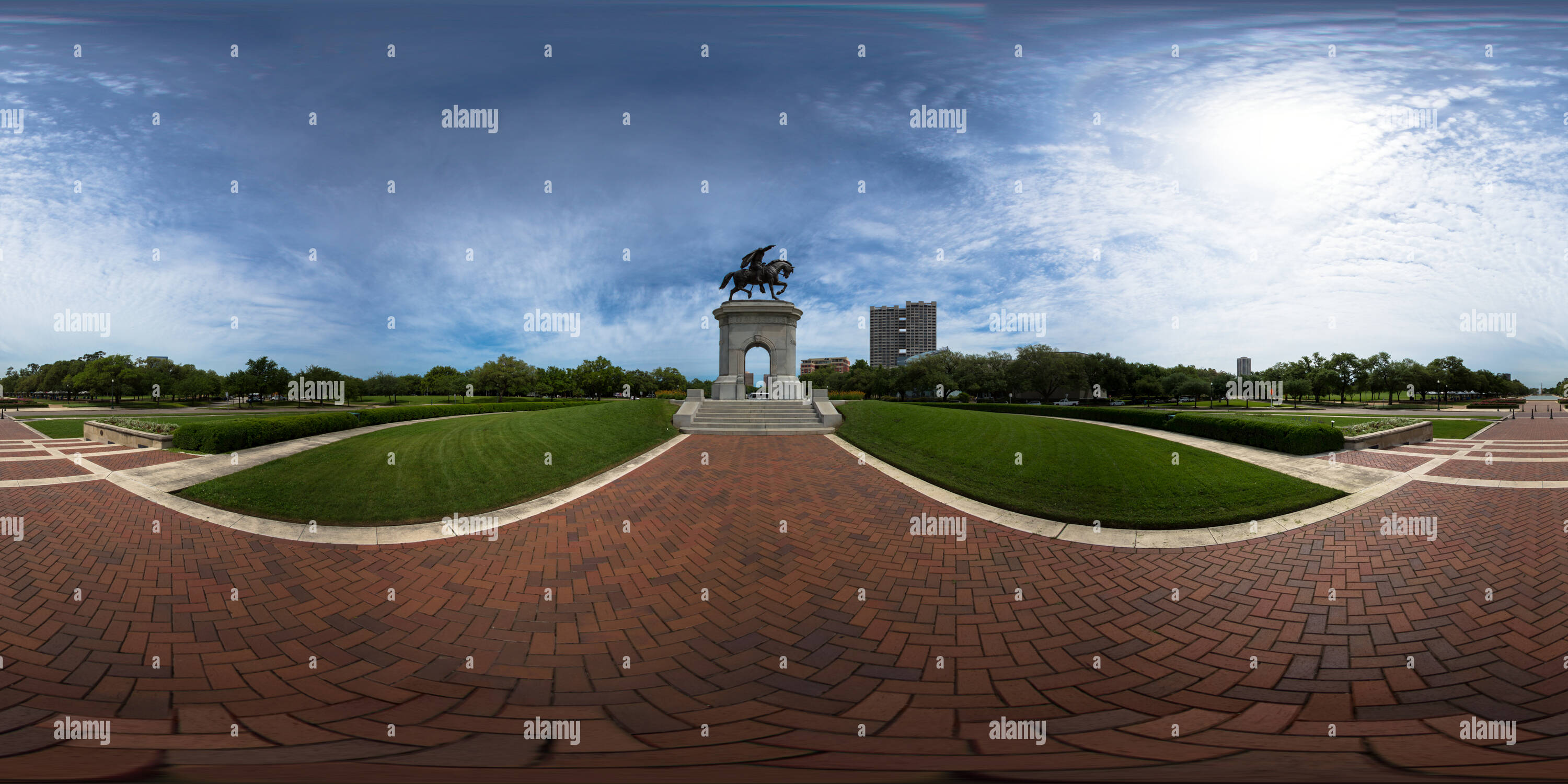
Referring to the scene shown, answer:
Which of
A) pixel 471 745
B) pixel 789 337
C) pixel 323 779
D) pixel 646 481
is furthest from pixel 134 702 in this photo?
pixel 789 337

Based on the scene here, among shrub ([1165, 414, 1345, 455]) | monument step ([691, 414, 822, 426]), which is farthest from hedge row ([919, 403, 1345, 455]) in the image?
monument step ([691, 414, 822, 426])

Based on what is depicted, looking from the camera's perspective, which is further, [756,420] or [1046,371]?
[1046,371]

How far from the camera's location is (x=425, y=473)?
322 inches

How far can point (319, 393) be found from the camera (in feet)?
104

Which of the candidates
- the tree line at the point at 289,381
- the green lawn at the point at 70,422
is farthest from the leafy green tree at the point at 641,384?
the green lawn at the point at 70,422

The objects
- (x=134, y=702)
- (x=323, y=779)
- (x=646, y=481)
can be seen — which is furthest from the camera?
(x=646, y=481)

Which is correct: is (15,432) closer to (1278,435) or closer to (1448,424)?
(1278,435)

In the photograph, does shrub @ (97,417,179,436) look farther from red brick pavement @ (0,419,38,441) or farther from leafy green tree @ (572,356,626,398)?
leafy green tree @ (572,356,626,398)

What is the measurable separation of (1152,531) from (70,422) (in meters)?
34.9

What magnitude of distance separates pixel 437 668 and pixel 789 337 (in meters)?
22.8

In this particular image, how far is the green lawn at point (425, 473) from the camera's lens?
6336 mm

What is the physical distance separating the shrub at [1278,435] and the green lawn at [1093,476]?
6.68 ft

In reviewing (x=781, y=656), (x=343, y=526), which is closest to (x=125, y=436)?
(x=343, y=526)

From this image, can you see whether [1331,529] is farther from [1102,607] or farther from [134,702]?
[134,702]
